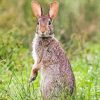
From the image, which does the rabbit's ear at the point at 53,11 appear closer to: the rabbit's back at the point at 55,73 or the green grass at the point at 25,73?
the rabbit's back at the point at 55,73

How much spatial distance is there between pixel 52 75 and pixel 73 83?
12.1 inches

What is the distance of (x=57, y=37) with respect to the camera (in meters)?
12.9

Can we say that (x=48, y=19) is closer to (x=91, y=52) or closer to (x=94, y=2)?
(x=91, y=52)

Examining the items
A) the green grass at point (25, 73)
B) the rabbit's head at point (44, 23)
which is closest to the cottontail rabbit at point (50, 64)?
the rabbit's head at point (44, 23)

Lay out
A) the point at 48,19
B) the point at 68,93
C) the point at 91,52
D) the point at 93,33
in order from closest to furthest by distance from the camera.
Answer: the point at 68,93 < the point at 48,19 < the point at 91,52 < the point at 93,33

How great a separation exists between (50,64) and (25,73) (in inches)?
72.9

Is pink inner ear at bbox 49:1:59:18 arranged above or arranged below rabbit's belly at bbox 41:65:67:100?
above

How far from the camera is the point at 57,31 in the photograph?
44.0 feet

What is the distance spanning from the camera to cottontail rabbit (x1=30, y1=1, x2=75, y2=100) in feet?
26.3

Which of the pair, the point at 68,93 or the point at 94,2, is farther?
the point at 94,2

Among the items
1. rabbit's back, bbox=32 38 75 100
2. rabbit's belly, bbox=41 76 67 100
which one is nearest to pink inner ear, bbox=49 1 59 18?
rabbit's back, bbox=32 38 75 100

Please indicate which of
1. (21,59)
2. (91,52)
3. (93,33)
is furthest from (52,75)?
(93,33)

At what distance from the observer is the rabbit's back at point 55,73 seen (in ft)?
26.3

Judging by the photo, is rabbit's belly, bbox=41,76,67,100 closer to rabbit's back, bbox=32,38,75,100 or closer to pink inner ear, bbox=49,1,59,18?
rabbit's back, bbox=32,38,75,100
